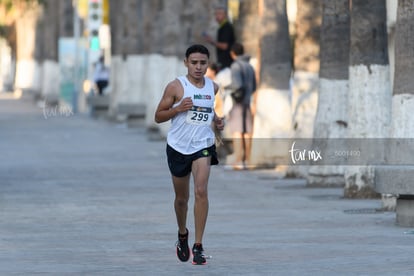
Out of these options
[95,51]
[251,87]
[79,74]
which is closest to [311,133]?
[251,87]

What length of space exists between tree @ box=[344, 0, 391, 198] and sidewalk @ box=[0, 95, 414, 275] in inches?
14.5

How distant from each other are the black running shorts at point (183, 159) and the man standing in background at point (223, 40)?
14324 millimetres

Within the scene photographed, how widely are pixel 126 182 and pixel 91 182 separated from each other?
500 mm

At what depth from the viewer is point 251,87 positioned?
2659 centimetres

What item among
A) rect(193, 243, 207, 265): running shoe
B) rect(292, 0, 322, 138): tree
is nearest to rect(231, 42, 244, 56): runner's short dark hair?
rect(292, 0, 322, 138): tree

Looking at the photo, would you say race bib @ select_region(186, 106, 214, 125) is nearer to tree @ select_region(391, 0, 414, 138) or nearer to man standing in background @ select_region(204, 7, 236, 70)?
tree @ select_region(391, 0, 414, 138)

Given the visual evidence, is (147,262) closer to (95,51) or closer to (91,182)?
(91,182)

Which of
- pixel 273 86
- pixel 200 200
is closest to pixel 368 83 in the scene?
pixel 200 200

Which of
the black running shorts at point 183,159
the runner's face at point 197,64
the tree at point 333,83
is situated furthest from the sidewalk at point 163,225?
the runner's face at point 197,64

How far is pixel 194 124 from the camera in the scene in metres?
13.8

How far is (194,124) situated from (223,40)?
1499 centimetres

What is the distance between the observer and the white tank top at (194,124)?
1382 cm

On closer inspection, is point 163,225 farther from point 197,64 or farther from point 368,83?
point 368,83

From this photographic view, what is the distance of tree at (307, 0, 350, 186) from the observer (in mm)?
21906
